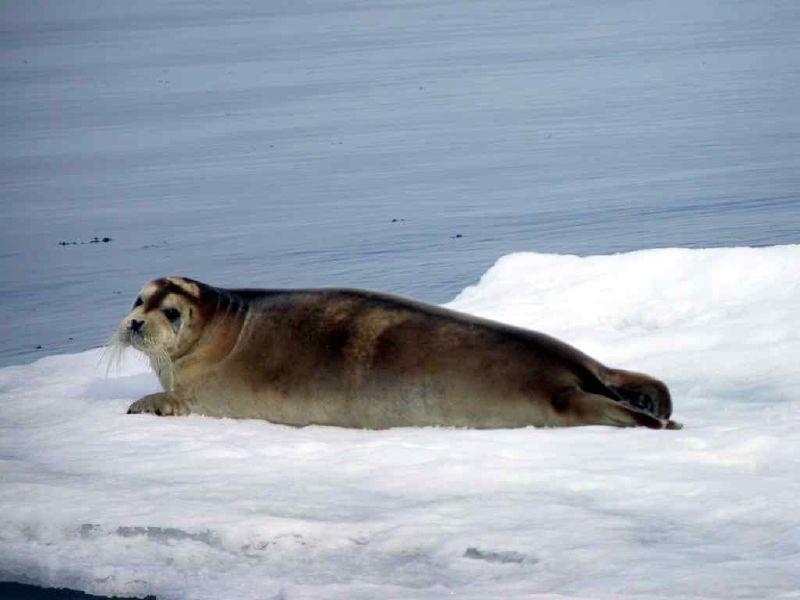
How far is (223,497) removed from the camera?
467cm

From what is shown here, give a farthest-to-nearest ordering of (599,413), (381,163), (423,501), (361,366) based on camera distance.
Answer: (381,163) < (361,366) < (599,413) < (423,501)

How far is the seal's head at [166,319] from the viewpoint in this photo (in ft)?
20.4

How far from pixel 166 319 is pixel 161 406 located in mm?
352

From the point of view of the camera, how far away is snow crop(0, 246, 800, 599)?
385 cm

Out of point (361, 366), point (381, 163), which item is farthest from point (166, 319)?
point (381, 163)

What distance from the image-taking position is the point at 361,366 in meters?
5.78

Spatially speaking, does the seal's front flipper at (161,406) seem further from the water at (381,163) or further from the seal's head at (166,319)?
the water at (381,163)

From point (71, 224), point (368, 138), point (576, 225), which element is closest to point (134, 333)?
point (576, 225)

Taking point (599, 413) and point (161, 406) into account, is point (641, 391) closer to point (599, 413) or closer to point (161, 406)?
point (599, 413)

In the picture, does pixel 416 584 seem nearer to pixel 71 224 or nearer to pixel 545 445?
pixel 545 445

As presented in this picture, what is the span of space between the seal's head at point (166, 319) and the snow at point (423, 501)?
0.98 ft

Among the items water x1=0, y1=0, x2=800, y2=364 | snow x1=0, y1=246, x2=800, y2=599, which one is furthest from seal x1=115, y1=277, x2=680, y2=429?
water x1=0, y1=0, x2=800, y2=364

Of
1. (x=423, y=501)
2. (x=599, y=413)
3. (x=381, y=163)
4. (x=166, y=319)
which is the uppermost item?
(x=381, y=163)

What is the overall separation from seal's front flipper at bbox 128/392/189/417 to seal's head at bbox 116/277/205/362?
16cm
